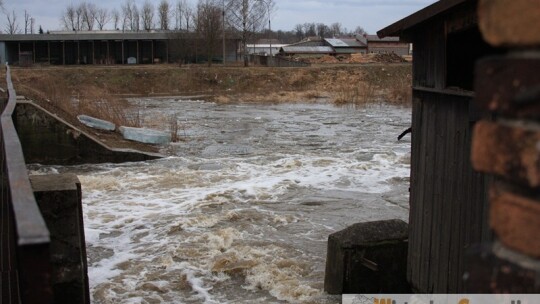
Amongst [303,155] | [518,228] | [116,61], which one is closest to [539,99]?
[518,228]

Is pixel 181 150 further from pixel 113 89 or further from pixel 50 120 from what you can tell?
pixel 113 89

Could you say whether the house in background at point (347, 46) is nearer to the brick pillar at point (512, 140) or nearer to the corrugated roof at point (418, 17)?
the corrugated roof at point (418, 17)

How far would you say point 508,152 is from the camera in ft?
5.00

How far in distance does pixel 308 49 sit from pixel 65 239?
8901cm

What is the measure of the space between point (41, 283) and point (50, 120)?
16410mm

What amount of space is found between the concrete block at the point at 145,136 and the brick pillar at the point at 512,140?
20.1m

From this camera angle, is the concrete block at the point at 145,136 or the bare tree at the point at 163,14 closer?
the concrete block at the point at 145,136

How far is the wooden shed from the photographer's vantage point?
19.3 ft

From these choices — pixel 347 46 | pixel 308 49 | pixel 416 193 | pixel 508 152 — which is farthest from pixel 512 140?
pixel 347 46

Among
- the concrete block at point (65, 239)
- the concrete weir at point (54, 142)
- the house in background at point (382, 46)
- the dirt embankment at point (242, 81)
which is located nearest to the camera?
the concrete block at point (65, 239)

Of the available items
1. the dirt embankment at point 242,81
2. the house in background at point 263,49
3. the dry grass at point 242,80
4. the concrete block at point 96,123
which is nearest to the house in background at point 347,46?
the house in background at point 263,49

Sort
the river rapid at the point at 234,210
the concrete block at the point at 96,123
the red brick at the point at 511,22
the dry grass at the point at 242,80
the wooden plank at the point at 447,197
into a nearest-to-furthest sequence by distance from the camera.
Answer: the red brick at the point at 511,22
the wooden plank at the point at 447,197
the river rapid at the point at 234,210
the concrete block at the point at 96,123
the dry grass at the point at 242,80

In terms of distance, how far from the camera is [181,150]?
21.1 m

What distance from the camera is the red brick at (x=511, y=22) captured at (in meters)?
1.45
